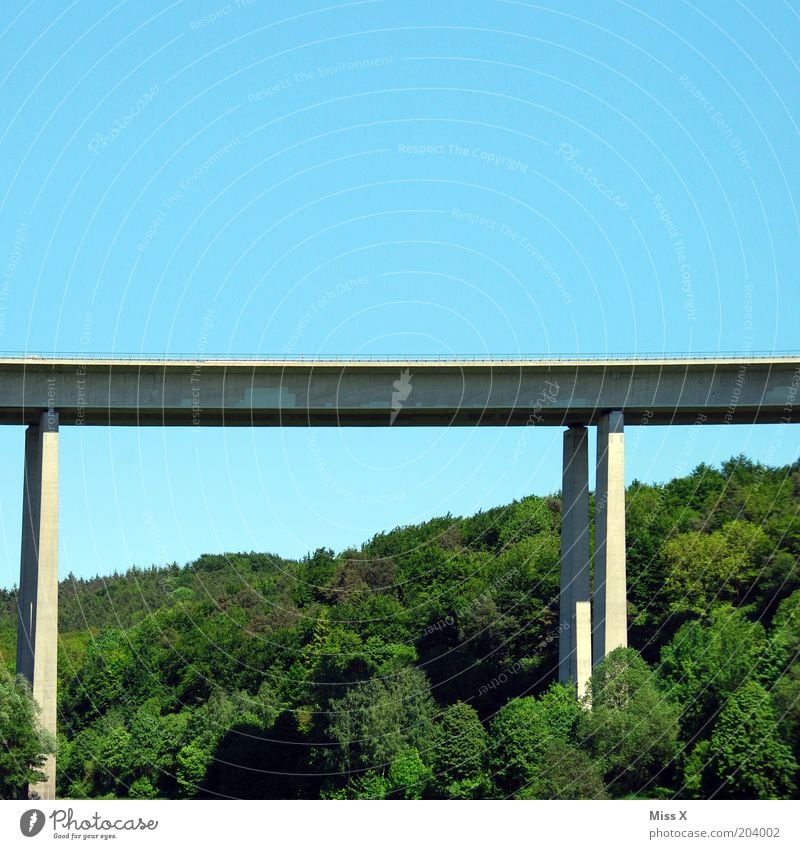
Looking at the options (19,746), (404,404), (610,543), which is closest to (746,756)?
(610,543)

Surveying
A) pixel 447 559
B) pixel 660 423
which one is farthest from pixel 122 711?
pixel 660 423

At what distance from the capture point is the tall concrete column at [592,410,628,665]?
6656cm

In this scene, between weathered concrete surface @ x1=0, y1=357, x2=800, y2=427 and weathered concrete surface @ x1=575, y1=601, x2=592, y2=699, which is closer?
weathered concrete surface @ x1=0, y1=357, x2=800, y2=427

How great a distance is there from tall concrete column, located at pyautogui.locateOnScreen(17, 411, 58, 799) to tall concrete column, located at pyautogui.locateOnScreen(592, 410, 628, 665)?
22699 millimetres

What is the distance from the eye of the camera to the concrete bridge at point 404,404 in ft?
216

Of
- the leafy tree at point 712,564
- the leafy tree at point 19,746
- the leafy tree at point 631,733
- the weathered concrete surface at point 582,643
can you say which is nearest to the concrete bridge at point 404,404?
the weathered concrete surface at point 582,643

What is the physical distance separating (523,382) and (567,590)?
9.33 metres

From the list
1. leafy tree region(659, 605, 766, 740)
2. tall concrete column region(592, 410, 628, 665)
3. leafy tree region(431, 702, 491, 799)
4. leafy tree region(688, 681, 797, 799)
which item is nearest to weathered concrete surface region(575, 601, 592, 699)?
tall concrete column region(592, 410, 628, 665)

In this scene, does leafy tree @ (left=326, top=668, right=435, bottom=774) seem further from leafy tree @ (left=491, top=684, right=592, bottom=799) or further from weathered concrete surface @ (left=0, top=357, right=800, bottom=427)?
weathered concrete surface @ (left=0, top=357, right=800, bottom=427)

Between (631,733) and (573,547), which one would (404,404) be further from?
(631,733)

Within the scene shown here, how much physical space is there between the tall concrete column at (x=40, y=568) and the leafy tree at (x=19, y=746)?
144 cm

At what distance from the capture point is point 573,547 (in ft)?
226

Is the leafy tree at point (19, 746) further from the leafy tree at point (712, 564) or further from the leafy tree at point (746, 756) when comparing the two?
the leafy tree at point (712, 564)
